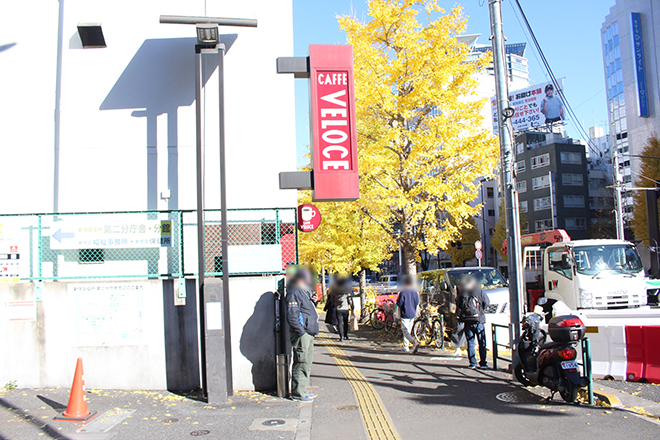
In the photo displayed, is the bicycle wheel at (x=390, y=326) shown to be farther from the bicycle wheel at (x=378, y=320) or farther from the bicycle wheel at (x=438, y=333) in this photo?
the bicycle wheel at (x=438, y=333)

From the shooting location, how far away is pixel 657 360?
25.3 ft

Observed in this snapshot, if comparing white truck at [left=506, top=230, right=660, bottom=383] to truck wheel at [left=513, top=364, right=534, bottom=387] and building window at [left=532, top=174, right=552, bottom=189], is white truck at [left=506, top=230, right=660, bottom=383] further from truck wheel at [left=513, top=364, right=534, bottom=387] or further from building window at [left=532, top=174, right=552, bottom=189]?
building window at [left=532, top=174, right=552, bottom=189]

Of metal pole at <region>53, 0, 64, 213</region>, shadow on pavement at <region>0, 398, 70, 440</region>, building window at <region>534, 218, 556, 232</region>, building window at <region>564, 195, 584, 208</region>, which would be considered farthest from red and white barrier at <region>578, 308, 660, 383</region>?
building window at <region>564, 195, 584, 208</region>

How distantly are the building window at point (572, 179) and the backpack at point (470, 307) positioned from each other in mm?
53466

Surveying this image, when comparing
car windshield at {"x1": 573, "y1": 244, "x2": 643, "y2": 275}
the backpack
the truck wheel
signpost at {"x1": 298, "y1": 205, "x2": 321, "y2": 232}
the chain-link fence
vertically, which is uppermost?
signpost at {"x1": 298, "y1": 205, "x2": 321, "y2": 232}

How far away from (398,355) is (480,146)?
246 inches

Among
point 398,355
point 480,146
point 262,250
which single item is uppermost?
point 480,146

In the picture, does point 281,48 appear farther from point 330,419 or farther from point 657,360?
point 657,360

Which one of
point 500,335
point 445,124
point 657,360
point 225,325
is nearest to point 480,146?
point 445,124

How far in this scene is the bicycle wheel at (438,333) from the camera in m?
12.0

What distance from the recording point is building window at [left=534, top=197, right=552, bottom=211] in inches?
2235

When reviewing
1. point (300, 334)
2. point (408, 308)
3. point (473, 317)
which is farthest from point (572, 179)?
point (300, 334)

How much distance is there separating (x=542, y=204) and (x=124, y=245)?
57.5 meters

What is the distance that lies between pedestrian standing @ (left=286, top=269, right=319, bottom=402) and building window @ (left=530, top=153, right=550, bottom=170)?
189 ft
